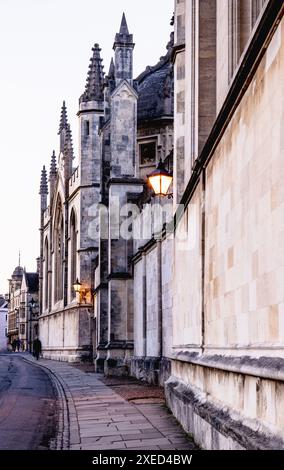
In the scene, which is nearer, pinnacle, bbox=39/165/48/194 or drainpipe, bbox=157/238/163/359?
drainpipe, bbox=157/238/163/359

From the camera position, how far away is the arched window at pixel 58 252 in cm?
5934

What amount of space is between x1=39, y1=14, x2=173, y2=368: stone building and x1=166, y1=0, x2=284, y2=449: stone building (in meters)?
8.86

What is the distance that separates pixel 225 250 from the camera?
8031 millimetres

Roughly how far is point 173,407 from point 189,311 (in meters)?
1.78

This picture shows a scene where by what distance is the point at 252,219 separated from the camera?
21.4ft

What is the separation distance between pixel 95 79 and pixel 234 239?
35.9m

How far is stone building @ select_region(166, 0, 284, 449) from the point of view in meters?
5.64

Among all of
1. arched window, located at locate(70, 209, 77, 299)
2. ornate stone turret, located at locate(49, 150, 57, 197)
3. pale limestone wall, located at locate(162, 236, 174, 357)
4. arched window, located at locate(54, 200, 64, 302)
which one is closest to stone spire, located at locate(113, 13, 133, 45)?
pale limestone wall, located at locate(162, 236, 174, 357)

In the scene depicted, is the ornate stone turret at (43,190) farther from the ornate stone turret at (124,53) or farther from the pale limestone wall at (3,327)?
the pale limestone wall at (3,327)

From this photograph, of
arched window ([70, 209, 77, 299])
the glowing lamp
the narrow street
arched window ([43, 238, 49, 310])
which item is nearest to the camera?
the narrow street

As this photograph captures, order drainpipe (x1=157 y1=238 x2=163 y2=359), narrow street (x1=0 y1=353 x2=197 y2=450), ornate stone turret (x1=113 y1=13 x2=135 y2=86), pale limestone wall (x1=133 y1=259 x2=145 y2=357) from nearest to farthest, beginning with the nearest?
narrow street (x1=0 y1=353 x2=197 y2=450) < drainpipe (x1=157 y1=238 x2=163 y2=359) < pale limestone wall (x1=133 y1=259 x2=145 y2=357) < ornate stone turret (x1=113 y1=13 x2=135 y2=86)

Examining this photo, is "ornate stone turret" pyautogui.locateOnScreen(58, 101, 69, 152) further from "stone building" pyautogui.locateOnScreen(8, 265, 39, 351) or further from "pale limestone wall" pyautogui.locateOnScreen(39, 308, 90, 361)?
"stone building" pyautogui.locateOnScreen(8, 265, 39, 351)

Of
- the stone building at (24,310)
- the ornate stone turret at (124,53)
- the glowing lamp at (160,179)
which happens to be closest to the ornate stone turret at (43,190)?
the stone building at (24,310)
